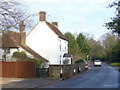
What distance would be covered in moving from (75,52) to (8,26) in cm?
6115

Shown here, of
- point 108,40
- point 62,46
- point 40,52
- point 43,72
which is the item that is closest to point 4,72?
point 43,72

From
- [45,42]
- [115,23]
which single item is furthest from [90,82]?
[45,42]

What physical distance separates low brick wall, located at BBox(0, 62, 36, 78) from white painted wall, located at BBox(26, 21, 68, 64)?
54.0 ft

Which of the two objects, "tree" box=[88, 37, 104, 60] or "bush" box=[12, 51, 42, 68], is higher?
"tree" box=[88, 37, 104, 60]

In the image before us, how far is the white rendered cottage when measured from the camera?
47.2m

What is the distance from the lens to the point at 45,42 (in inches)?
1868

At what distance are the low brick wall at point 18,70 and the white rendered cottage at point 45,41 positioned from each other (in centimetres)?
1646

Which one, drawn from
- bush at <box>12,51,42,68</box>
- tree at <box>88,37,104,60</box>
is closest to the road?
bush at <box>12,51,42,68</box>

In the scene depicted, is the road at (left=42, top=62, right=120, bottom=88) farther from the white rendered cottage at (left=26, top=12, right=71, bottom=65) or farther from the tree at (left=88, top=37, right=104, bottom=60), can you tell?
the tree at (left=88, top=37, right=104, bottom=60)

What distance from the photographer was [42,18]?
47.7m

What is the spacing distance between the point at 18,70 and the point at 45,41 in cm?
1728

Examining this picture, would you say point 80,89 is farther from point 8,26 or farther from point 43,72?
point 43,72

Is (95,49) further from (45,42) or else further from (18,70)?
(18,70)

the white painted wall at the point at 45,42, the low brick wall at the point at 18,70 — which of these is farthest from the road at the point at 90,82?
the white painted wall at the point at 45,42
